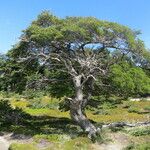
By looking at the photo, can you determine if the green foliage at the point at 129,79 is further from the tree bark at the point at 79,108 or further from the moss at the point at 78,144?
the moss at the point at 78,144

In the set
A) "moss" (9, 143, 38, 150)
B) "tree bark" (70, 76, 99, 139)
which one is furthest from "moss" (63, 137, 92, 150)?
"tree bark" (70, 76, 99, 139)

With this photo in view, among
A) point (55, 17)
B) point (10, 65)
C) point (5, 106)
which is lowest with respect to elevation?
point (5, 106)

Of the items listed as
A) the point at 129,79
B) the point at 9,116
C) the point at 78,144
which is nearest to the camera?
the point at 78,144

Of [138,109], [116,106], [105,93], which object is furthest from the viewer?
[116,106]

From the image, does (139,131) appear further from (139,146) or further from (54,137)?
(54,137)

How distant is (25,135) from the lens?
127 feet

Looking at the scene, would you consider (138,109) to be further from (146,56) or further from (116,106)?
(146,56)

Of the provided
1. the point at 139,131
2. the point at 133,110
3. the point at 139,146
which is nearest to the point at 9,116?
the point at 139,131

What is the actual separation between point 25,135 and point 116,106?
123 feet

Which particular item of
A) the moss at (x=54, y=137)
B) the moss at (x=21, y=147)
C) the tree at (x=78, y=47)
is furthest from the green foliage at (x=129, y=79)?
the moss at (x=21, y=147)

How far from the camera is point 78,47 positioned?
39469mm

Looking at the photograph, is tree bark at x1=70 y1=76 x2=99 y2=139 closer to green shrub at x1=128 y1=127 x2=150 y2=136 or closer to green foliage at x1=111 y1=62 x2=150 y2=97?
green foliage at x1=111 y1=62 x2=150 y2=97

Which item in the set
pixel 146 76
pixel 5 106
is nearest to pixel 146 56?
pixel 146 76

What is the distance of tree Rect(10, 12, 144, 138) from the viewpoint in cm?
3772
